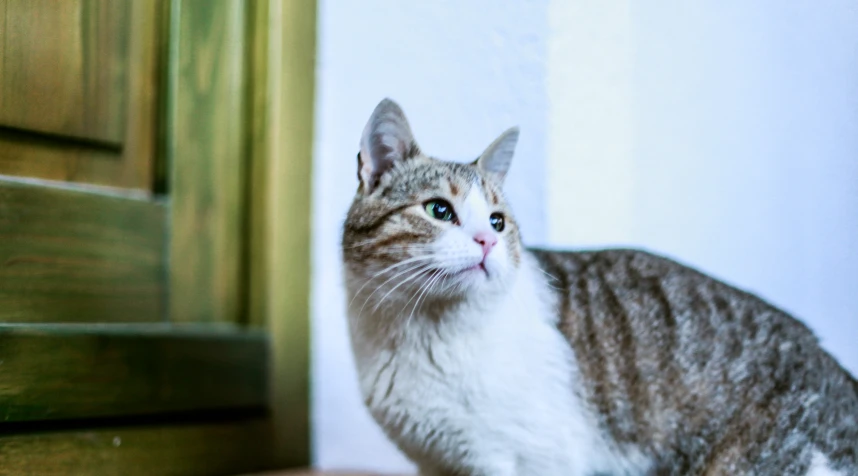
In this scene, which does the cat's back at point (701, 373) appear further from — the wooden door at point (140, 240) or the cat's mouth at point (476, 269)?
the wooden door at point (140, 240)

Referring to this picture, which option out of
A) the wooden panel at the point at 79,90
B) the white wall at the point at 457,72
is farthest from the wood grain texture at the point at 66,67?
the white wall at the point at 457,72

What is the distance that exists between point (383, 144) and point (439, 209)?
0.47ft

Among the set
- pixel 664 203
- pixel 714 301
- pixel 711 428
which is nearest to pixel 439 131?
pixel 664 203

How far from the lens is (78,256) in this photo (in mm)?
1548

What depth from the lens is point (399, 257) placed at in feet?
3.83

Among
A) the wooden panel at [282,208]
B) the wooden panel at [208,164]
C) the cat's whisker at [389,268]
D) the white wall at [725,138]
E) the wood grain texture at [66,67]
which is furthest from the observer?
the wooden panel at [282,208]

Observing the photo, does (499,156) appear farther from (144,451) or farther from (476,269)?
(144,451)

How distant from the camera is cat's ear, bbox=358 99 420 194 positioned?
3.76 feet

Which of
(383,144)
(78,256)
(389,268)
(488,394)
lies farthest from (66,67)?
(488,394)

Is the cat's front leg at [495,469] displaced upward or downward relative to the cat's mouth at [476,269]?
downward

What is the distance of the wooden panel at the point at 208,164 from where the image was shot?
1.77 metres

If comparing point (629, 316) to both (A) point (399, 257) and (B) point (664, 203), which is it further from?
(A) point (399, 257)

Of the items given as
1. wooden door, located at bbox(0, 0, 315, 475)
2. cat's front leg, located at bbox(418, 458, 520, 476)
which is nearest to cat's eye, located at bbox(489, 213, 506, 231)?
cat's front leg, located at bbox(418, 458, 520, 476)

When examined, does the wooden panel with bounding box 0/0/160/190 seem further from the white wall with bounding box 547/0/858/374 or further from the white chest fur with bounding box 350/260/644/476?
the white wall with bounding box 547/0/858/374
